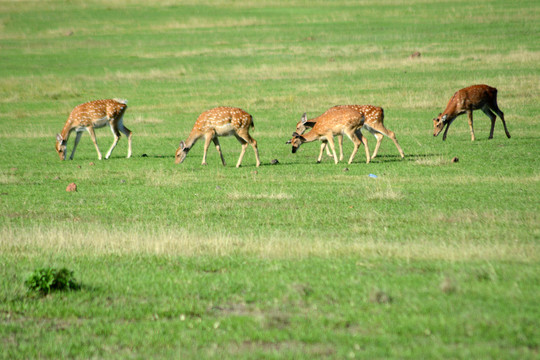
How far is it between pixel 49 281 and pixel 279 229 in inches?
183

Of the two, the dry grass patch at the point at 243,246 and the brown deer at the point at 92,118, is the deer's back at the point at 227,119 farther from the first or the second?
the dry grass patch at the point at 243,246

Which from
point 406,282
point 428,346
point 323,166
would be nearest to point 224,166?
point 323,166

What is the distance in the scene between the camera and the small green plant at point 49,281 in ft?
26.6

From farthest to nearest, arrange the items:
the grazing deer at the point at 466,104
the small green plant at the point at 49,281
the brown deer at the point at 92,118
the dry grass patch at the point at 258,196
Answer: the grazing deer at the point at 466,104 < the brown deer at the point at 92,118 < the dry grass patch at the point at 258,196 < the small green plant at the point at 49,281

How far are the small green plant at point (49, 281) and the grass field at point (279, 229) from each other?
0.40ft

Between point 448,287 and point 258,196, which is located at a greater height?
point 258,196

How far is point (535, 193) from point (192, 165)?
10103mm

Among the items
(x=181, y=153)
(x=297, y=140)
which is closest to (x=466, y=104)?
(x=297, y=140)

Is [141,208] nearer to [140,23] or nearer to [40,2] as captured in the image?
[140,23]

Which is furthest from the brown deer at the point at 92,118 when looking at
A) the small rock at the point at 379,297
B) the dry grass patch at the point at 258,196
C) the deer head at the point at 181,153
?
the small rock at the point at 379,297

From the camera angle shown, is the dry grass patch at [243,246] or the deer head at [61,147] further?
the deer head at [61,147]

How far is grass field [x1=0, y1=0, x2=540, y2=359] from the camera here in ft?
21.9

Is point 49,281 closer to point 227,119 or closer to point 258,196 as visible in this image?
point 258,196

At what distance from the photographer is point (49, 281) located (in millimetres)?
8070
